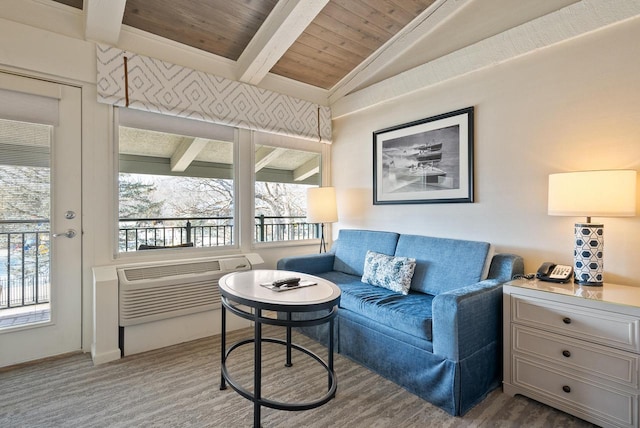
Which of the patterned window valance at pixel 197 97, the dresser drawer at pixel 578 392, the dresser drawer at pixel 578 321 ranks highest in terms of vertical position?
the patterned window valance at pixel 197 97

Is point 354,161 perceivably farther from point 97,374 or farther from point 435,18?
point 97,374

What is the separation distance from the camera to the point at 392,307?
218cm

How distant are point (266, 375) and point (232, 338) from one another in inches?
31.2

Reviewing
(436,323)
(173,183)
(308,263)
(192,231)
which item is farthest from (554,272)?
(173,183)

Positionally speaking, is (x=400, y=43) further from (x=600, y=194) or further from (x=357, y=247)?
(x=600, y=194)

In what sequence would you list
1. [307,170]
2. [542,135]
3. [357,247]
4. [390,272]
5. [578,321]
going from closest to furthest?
[578,321]
[542,135]
[390,272]
[357,247]
[307,170]

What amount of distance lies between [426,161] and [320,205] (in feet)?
3.87

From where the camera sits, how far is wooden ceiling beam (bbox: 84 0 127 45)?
7.37 feet

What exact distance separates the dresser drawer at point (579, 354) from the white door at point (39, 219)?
10.6 ft

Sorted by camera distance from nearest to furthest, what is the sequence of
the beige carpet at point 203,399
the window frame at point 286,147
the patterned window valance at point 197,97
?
the beige carpet at point 203,399, the patterned window valance at point 197,97, the window frame at point 286,147

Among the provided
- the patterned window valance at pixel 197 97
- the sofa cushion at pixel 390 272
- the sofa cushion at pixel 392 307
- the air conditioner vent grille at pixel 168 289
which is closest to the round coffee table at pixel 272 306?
the sofa cushion at pixel 392 307

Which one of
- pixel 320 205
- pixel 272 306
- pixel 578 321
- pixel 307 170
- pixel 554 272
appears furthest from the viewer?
pixel 307 170

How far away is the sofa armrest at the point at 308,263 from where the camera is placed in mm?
3131

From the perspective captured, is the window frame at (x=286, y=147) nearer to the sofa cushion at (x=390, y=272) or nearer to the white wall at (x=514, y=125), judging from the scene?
the white wall at (x=514, y=125)
